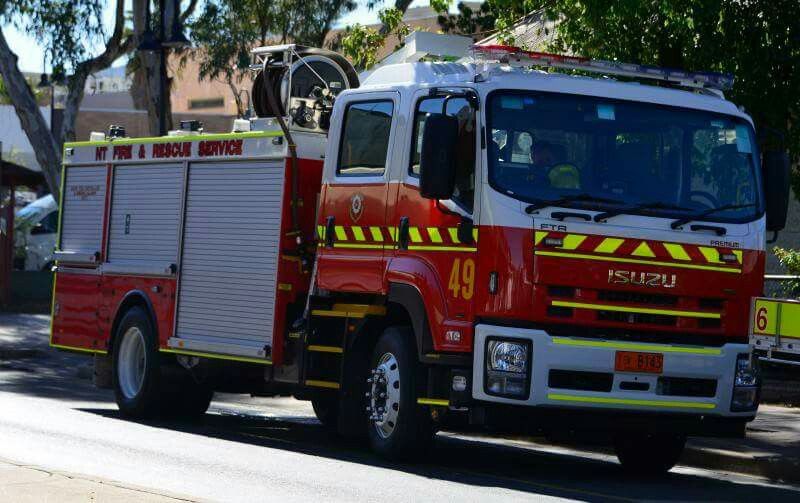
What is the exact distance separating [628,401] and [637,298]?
2.44ft

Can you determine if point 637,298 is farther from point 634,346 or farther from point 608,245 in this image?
point 608,245

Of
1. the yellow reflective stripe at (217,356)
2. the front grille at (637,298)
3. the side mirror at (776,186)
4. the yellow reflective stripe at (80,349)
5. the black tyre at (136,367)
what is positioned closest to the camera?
the front grille at (637,298)

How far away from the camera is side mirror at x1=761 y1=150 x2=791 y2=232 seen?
40.0 ft

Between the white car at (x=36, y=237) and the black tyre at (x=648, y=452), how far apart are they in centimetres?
2528

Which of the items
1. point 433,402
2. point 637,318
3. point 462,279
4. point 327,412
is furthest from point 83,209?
point 637,318

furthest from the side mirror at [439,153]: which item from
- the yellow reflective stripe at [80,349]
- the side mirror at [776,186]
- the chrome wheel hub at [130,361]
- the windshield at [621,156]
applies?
the yellow reflective stripe at [80,349]

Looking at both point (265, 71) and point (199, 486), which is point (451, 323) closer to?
point (199, 486)

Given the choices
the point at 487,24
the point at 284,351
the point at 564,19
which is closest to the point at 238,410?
the point at 284,351

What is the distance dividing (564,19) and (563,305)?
6754 millimetres

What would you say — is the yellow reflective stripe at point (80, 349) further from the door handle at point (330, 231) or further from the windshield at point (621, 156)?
the windshield at point (621, 156)

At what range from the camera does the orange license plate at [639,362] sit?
11311 millimetres

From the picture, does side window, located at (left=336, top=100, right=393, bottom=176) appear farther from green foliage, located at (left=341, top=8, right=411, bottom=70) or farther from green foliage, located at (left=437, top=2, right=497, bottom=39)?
green foliage, located at (left=437, top=2, right=497, bottom=39)

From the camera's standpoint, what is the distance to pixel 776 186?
40.0 ft

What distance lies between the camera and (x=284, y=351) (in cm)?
1362
